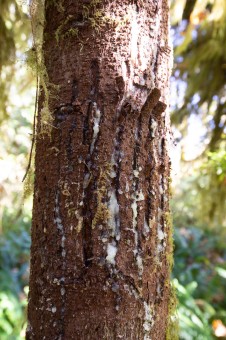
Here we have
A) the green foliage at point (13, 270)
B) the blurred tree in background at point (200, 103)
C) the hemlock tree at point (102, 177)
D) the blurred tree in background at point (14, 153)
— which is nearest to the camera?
the hemlock tree at point (102, 177)

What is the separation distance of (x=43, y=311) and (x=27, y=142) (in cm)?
531

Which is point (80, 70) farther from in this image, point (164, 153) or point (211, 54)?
point (211, 54)

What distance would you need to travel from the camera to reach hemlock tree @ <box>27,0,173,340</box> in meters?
1.20

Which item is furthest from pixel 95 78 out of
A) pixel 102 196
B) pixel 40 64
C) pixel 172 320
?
pixel 172 320

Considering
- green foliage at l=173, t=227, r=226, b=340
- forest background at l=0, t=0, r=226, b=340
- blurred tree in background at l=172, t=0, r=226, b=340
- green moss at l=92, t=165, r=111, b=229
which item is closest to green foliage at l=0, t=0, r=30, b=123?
forest background at l=0, t=0, r=226, b=340

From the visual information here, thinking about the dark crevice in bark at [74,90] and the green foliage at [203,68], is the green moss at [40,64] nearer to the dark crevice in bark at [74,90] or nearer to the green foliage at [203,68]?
the dark crevice in bark at [74,90]

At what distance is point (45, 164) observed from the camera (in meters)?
1.30

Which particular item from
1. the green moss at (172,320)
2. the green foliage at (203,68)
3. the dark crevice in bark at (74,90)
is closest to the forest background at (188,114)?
the green foliage at (203,68)

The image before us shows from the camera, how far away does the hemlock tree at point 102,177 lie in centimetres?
120

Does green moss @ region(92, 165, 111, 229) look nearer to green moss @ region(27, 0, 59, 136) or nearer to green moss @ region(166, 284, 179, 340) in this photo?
green moss @ region(27, 0, 59, 136)

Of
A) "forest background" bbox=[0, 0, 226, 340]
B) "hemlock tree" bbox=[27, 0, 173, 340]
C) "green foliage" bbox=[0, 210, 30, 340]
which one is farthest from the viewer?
"green foliage" bbox=[0, 210, 30, 340]

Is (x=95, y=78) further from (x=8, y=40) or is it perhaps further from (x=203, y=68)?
(x=203, y=68)

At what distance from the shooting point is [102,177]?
1.23m

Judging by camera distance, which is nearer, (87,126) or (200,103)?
(87,126)
